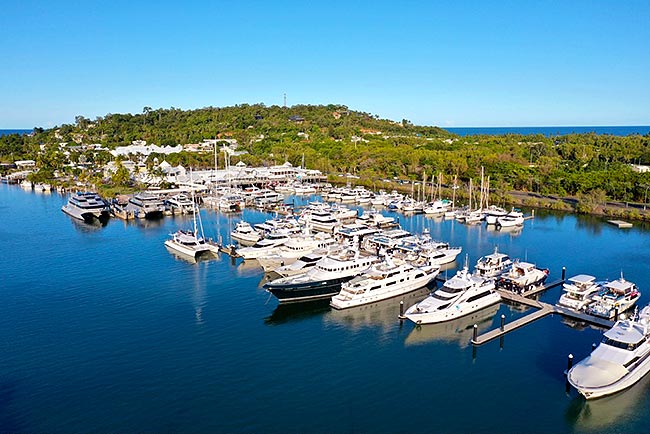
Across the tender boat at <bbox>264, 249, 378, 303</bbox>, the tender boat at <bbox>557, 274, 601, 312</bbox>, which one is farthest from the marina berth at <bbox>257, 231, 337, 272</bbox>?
the tender boat at <bbox>557, 274, 601, 312</bbox>

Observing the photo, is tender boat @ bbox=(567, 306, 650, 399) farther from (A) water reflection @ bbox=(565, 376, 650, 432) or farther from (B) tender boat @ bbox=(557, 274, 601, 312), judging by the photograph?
(B) tender boat @ bbox=(557, 274, 601, 312)

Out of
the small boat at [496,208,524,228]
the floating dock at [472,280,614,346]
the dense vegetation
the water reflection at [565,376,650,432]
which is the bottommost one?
the water reflection at [565,376,650,432]

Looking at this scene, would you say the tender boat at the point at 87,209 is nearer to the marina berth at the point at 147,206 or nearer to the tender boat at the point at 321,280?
the marina berth at the point at 147,206

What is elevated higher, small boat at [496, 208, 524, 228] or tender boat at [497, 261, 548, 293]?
small boat at [496, 208, 524, 228]

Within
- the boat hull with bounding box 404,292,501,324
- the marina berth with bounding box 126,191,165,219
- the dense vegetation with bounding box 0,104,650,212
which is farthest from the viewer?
the dense vegetation with bounding box 0,104,650,212

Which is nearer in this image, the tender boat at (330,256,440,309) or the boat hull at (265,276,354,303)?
the tender boat at (330,256,440,309)

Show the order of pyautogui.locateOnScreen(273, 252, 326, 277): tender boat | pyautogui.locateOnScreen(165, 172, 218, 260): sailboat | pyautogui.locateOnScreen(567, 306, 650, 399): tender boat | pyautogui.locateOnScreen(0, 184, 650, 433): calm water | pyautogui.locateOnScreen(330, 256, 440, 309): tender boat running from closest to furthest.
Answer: pyautogui.locateOnScreen(0, 184, 650, 433): calm water → pyautogui.locateOnScreen(567, 306, 650, 399): tender boat → pyautogui.locateOnScreen(330, 256, 440, 309): tender boat → pyautogui.locateOnScreen(273, 252, 326, 277): tender boat → pyautogui.locateOnScreen(165, 172, 218, 260): sailboat

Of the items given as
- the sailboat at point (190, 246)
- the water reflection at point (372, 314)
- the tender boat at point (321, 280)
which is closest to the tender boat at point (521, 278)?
the water reflection at point (372, 314)

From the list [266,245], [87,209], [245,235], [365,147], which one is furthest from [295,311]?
[365,147]
